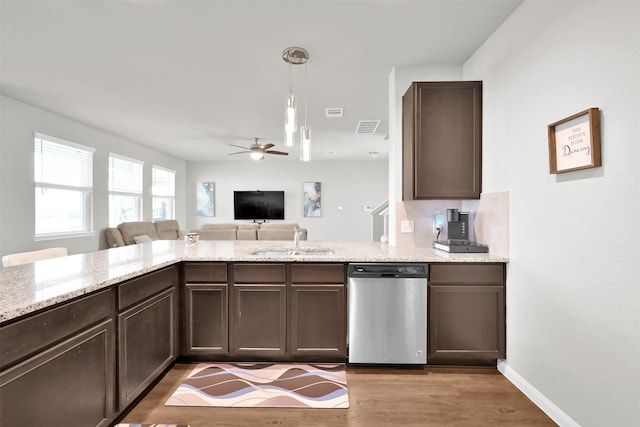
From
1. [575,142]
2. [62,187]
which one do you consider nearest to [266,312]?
[575,142]

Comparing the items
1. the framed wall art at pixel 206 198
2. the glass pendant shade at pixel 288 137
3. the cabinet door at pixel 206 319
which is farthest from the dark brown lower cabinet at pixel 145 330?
the framed wall art at pixel 206 198

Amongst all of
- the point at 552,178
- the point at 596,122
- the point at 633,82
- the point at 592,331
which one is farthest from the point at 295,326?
the point at 633,82

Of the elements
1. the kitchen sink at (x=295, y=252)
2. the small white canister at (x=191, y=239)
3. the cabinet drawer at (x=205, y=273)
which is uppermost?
the small white canister at (x=191, y=239)

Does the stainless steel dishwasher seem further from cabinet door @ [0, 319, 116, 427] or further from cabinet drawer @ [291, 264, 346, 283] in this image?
cabinet door @ [0, 319, 116, 427]

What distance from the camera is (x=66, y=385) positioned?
1389 mm

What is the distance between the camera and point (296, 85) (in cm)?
358

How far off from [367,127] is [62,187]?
15.5ft

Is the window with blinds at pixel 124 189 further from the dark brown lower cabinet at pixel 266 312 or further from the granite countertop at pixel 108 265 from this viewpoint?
the dark brown lower cabinet at pixel 266 312

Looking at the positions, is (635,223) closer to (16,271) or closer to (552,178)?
(552,178)

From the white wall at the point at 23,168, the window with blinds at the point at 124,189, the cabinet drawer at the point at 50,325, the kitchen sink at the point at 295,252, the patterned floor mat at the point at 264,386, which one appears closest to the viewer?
the cabinet drawer at the point at 50,325

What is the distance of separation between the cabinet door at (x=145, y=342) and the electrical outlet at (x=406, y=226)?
2.00 meters

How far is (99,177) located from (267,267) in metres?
4.65

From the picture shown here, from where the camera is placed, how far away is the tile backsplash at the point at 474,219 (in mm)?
2404

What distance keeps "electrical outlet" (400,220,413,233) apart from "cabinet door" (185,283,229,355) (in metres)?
1.63
